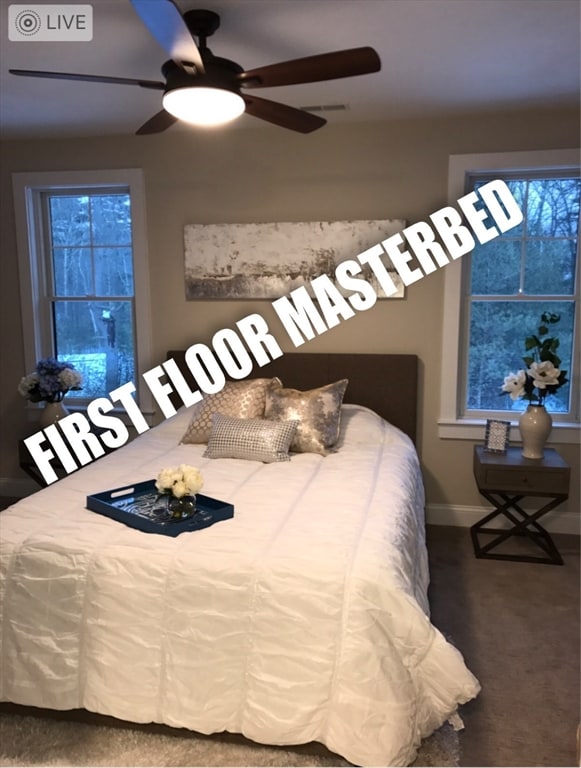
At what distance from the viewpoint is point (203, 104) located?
215 cm

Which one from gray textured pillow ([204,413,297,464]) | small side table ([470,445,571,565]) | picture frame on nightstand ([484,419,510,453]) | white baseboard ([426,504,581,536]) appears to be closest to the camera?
gray textured pillow ([204,413,297,464])

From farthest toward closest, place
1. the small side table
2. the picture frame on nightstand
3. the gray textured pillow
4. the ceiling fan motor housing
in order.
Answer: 1. the picture frame on nightstand
2. the small side table
3. the gray textured pillow
4. the ceiling fan motor housing

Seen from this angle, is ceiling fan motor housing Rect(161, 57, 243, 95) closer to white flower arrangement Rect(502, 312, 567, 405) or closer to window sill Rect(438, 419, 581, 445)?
white flower arrangement Rect(502, 312, 567, 405)

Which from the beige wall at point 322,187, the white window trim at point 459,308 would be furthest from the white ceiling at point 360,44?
the white window trim at point 459,308

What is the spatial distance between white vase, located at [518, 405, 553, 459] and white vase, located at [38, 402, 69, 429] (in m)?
2.91

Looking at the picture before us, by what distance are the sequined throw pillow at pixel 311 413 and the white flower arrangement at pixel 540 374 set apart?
3.24 feet

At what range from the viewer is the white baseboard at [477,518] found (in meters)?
3.76

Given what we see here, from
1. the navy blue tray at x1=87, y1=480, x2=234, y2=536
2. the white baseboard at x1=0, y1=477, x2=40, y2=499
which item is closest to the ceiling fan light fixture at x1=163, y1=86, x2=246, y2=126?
the navy blue tray at x1=87, y1=480, x2=234, y2=536

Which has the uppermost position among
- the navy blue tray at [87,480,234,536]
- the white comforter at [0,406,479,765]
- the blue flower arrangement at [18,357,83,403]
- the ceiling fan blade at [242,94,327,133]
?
the ceiling fan blade at [242,94,327,133]

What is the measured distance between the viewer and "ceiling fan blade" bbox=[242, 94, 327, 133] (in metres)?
2.37

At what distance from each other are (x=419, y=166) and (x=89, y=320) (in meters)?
2.51

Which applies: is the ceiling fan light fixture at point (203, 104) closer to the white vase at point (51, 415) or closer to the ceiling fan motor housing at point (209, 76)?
the ceiling fan motor housing at point (209, 76)

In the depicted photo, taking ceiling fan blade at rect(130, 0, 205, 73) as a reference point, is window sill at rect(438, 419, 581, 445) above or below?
below

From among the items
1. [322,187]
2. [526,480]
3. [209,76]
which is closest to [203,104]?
[209,76]
